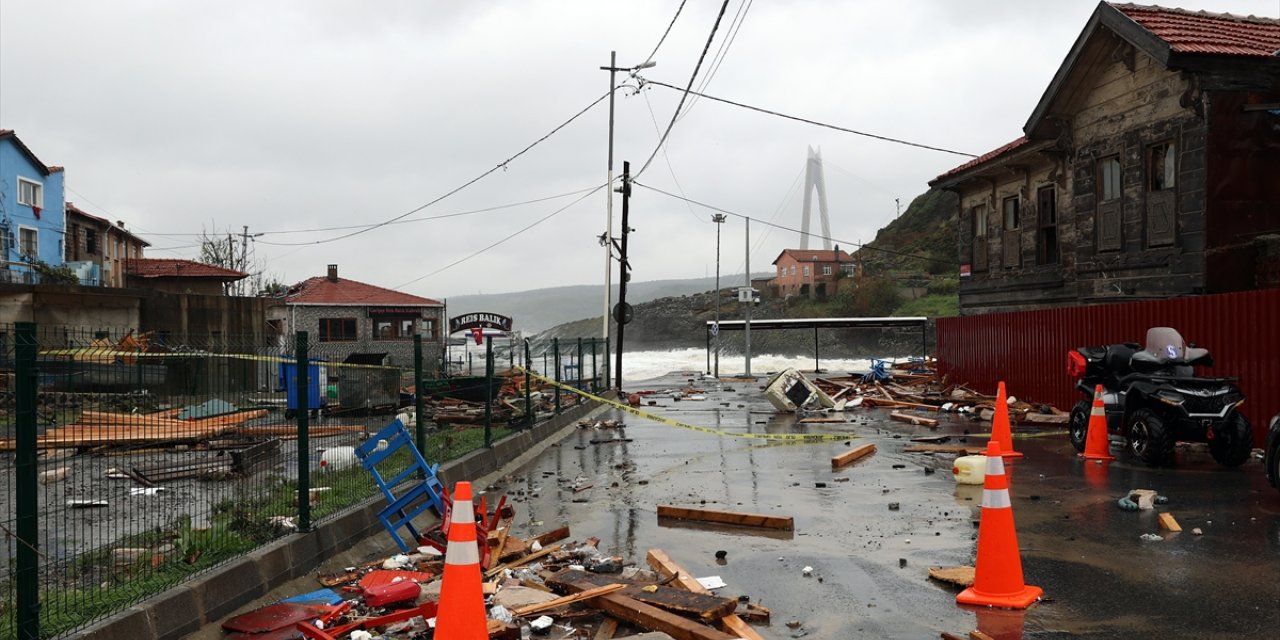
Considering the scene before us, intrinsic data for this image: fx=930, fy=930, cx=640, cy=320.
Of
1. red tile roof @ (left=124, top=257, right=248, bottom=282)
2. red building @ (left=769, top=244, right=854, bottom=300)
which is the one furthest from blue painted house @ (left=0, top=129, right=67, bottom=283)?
red building @ (left=769, top=244, right=854, bottom=300)

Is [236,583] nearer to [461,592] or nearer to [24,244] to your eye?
[461,592]

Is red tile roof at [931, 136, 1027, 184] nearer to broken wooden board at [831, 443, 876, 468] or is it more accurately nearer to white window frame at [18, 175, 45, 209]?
broken wooden board at [831, 443, 876, 468]

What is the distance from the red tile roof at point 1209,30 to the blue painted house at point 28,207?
48822mm

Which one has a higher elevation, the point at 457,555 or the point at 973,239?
the point at 973,239

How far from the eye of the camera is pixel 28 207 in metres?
52.7

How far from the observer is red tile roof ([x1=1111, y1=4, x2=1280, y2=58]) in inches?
749

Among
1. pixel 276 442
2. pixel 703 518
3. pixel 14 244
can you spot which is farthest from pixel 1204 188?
pixel 14 244

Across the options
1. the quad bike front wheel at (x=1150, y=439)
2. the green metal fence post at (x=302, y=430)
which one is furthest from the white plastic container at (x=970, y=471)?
the green metal fence post at (x=302, y=430)

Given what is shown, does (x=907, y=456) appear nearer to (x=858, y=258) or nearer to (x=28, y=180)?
(x=28, y=180)

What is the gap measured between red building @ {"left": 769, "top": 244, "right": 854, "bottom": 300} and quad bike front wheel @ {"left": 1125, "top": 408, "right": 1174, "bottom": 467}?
10486cm

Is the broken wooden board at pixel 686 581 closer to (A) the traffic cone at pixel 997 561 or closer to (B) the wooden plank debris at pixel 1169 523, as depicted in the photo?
(A) the traffic cone at pixel 997 561

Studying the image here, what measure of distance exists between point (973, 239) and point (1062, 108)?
7.19 meters

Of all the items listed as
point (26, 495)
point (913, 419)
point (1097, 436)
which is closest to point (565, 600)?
point (26, 495)

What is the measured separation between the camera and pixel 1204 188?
751 inches
